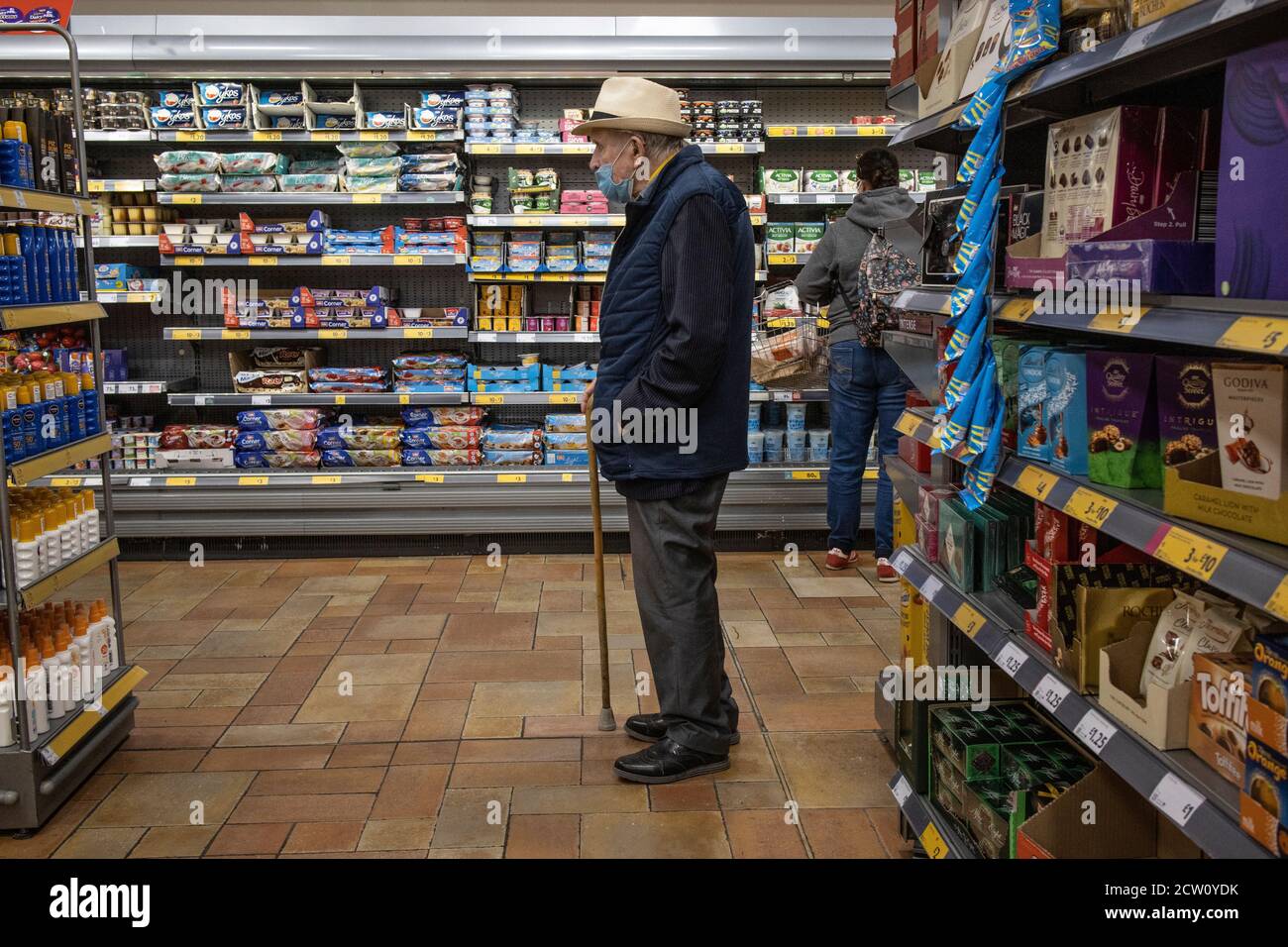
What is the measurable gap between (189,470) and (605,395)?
152 inches

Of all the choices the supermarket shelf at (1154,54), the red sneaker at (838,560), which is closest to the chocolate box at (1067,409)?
the supermarket shelf at (1154,54)

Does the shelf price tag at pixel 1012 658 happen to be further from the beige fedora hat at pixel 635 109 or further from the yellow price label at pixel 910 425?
the beige fedora hat at pixel 635 109

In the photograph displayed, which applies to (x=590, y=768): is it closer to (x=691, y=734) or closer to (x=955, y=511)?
(x=691, y=734)

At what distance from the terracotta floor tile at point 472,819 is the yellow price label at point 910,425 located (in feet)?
4.97

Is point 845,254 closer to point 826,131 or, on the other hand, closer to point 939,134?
point 826,131

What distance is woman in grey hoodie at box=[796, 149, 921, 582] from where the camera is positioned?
17.6ft

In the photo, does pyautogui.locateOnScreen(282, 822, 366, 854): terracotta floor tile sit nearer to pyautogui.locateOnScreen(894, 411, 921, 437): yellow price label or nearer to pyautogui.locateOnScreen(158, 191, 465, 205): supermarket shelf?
pyautogui.locateOnScreen(894, 411, 921, 437): yellow price label

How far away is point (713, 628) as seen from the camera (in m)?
3.39

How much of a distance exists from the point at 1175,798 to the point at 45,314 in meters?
3.11

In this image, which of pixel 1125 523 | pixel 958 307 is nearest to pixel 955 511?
pixel 958 307

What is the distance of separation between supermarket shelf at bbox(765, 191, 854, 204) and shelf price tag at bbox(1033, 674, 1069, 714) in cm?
436

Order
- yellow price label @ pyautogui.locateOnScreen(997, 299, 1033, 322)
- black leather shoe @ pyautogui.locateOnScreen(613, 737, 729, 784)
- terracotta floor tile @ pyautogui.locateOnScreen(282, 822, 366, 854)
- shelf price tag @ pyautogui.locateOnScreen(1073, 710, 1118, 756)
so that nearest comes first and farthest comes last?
shelf price tag @ pyautogui.locateOnScreen(1073, 710, 1118, 756), yellow price label @ pyautogui.locateOnScreen(997, 299, 1033, 322), terracotta floor tile @ pyautogui.locateOnScreen(282, 822, 366, 854), black leather shoe @ pyautogui.locateOnScreen(613, 737, 729, 784)

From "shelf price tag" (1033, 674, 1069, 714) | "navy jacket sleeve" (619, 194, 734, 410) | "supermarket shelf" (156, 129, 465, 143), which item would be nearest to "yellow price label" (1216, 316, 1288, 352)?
"shelf price tag" (1033, 674, 1069, 714)

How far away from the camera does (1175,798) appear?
5.83 feet
